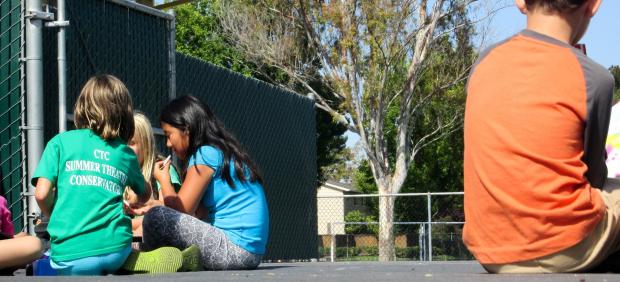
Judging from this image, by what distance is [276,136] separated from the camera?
1132cm

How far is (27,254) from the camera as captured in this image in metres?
3.89

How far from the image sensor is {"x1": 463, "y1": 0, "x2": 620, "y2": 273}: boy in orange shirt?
106 inches

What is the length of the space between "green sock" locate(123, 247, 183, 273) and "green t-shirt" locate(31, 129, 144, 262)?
0.15 m

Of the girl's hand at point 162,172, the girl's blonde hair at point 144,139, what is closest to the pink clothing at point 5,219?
the girl's blonde hair at point 144,139

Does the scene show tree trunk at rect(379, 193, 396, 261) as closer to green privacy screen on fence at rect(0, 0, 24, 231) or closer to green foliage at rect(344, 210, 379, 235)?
green privacy screen on fence at rect(0, 0, 24, 231)

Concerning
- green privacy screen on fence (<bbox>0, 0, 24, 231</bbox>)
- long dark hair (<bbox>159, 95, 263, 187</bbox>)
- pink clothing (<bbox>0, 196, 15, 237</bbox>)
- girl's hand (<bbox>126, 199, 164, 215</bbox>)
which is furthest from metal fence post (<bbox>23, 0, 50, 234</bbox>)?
long dark hair (<bbox>159, 95, 263, 187</bbox>)

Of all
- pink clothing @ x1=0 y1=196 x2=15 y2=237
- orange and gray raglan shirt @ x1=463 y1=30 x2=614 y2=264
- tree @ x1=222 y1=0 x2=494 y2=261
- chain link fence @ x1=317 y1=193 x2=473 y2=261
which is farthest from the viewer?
tree @ x1=222 y1=0 x2=494 y2=261

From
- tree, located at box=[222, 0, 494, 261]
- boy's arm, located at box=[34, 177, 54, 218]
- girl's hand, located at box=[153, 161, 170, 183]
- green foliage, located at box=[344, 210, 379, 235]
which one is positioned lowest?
green foliage, located at box=[344, 210, 379, 235]

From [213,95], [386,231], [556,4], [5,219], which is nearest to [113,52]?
[5,219]

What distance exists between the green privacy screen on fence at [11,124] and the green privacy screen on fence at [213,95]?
11.0 inches

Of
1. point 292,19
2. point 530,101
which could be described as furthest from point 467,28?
point 530,101

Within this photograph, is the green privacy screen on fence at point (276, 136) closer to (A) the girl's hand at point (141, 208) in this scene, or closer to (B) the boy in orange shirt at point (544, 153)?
(A) the girl's hand at point (141, 208)

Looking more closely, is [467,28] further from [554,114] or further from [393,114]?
[554,114]

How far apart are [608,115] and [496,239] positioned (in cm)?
49
